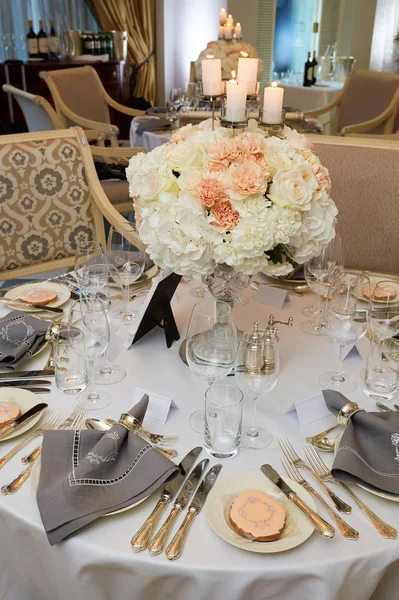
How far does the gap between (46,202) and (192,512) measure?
1483 millimetres

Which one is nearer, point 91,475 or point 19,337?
point 91,475

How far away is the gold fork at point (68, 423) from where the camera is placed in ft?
3.26

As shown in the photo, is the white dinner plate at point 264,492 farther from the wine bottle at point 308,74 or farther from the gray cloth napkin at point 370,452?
the wine bottle at point 308,74

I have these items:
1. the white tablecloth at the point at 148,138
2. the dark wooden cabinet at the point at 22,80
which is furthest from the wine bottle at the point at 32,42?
the white tablecloth at the point at 148,138

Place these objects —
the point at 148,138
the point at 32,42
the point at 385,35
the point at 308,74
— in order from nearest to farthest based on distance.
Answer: the point at 148,138, the point at 32,42, the point at 308,74, the point at 385,35

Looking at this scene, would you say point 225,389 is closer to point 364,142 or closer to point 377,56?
point 364,142

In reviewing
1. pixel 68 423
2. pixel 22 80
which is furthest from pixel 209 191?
pixel 22 80

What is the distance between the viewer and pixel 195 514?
89 centimetres

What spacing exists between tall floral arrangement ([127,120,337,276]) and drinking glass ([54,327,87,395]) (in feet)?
0.74

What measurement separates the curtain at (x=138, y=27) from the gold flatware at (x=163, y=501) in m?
5.53

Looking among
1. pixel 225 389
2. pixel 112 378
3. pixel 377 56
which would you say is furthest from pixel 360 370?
pixel 377 56

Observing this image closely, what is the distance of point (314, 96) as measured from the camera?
5316 mm

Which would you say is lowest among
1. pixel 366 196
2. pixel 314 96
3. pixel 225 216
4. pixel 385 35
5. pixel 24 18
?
pixel 314 96

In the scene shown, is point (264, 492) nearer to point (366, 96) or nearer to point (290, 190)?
point (290, 190)
